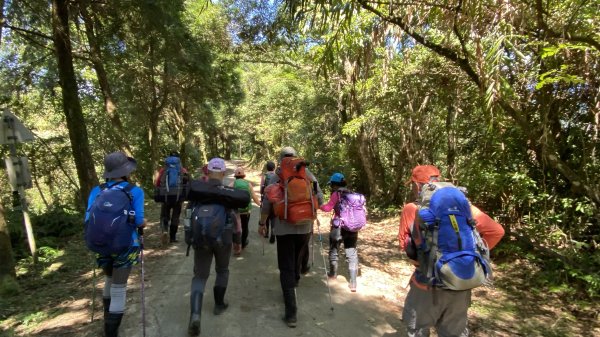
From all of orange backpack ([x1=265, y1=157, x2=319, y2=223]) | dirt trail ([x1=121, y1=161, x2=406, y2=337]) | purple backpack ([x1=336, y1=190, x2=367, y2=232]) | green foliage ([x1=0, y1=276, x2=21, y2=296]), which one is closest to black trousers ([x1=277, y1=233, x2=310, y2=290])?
orange backpack ([x1=265, y1=157, x2=319, y2=223])

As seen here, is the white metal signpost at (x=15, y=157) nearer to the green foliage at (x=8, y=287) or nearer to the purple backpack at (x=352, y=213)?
the green foliage at (x=8, y=287)

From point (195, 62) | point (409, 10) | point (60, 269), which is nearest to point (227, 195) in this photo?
point (409, 10)

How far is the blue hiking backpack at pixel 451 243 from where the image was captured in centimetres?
294

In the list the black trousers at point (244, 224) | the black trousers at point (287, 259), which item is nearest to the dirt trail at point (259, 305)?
the black trousers at point (287, 259)

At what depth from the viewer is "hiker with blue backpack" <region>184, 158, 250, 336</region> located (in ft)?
13.8

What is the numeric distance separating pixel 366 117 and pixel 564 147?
5.25 m

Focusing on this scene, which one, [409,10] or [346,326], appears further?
[409,10]

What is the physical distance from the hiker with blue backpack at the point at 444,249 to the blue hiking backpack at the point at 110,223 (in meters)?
2.60

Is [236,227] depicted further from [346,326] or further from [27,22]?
[27,22]

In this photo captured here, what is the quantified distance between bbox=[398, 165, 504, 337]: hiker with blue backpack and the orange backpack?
1387mm

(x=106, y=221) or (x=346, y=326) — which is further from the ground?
(x=106, y=221)

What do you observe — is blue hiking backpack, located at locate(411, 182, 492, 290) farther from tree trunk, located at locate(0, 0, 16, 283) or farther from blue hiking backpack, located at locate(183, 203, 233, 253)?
tree trunk, located at locate(0, 0, 16, 283)

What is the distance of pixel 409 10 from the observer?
5.23m

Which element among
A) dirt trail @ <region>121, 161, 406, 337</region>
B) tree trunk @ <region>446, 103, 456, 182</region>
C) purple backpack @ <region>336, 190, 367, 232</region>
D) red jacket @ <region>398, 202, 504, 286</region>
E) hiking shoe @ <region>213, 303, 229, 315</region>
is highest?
tree trunk @ <region>446, 103, 456, 182</region>
